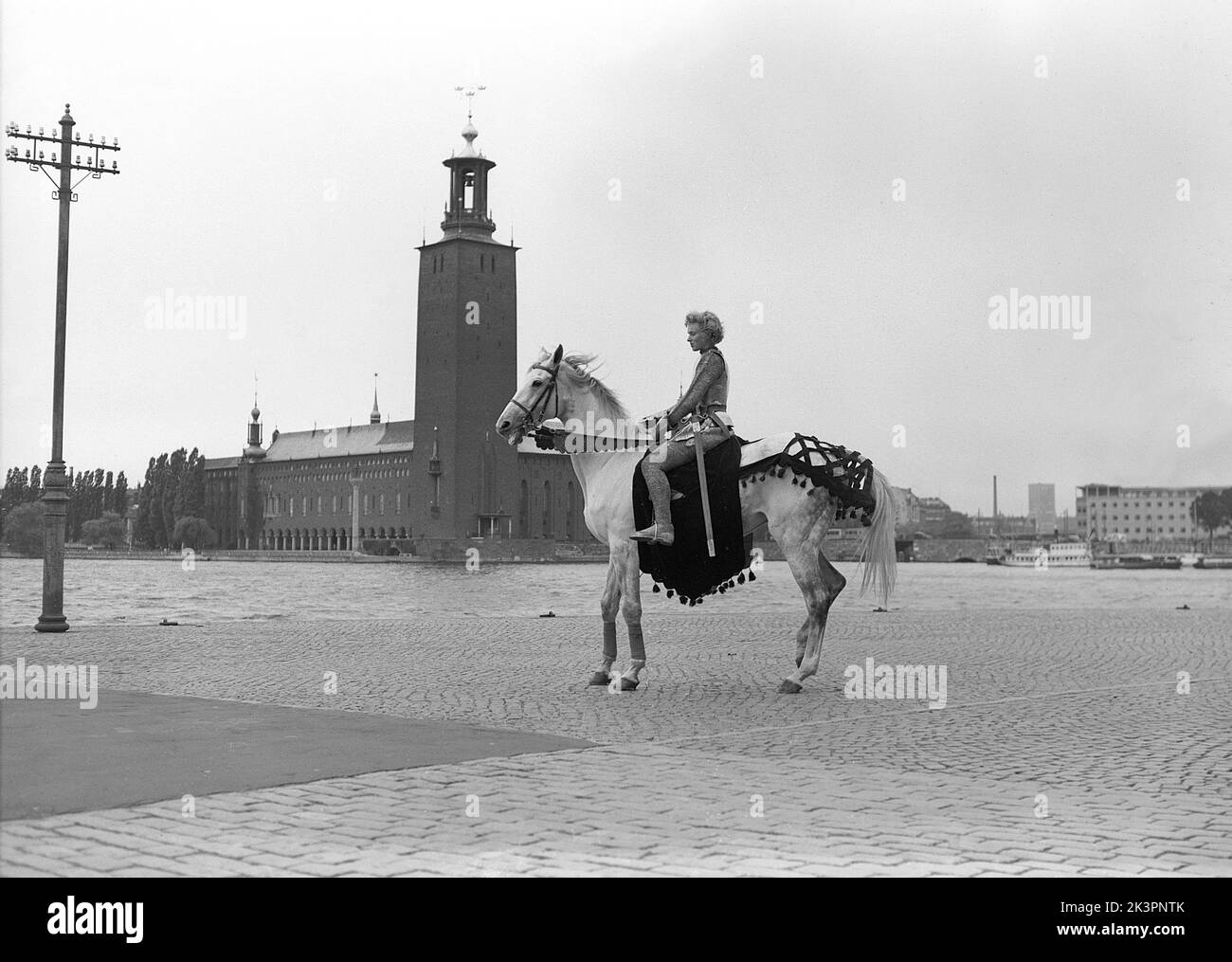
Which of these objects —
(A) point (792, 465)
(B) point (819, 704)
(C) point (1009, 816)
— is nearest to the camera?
(C) point (1009, 816)

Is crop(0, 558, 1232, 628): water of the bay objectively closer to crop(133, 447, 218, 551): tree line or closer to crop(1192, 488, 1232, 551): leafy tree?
crop(133, 447, 218, 551): tree line

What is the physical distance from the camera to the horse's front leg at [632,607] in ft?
31.5

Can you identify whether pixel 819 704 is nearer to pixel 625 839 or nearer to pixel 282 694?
pixel 282 694

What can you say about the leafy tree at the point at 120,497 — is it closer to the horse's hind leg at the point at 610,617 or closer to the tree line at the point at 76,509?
the tree line at the point at 76,509

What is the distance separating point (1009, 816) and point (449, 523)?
10748cm

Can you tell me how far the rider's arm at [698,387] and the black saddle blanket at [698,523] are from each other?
334 millimetres

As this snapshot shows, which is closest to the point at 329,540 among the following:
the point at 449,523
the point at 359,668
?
the point at 449,523

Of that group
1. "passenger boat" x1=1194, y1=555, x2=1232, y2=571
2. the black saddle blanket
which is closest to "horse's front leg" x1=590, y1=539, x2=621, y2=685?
the black saddle blanket

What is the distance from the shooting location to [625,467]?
33.0ft

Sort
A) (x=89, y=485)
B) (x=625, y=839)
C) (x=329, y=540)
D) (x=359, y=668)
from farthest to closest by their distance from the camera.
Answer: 1. (x=89, y=485)
2. (x=329, y=540)
3. (x=359, y=668)
4. (x=625, y=839)

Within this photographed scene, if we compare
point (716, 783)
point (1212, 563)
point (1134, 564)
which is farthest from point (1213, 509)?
point (716, 783)

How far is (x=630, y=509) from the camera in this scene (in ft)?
32.5

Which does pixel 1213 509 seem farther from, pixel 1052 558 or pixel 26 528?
pixel 26 528

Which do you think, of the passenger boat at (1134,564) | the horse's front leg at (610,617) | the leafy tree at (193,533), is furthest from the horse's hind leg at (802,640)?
the leafy tree at (193,533)
